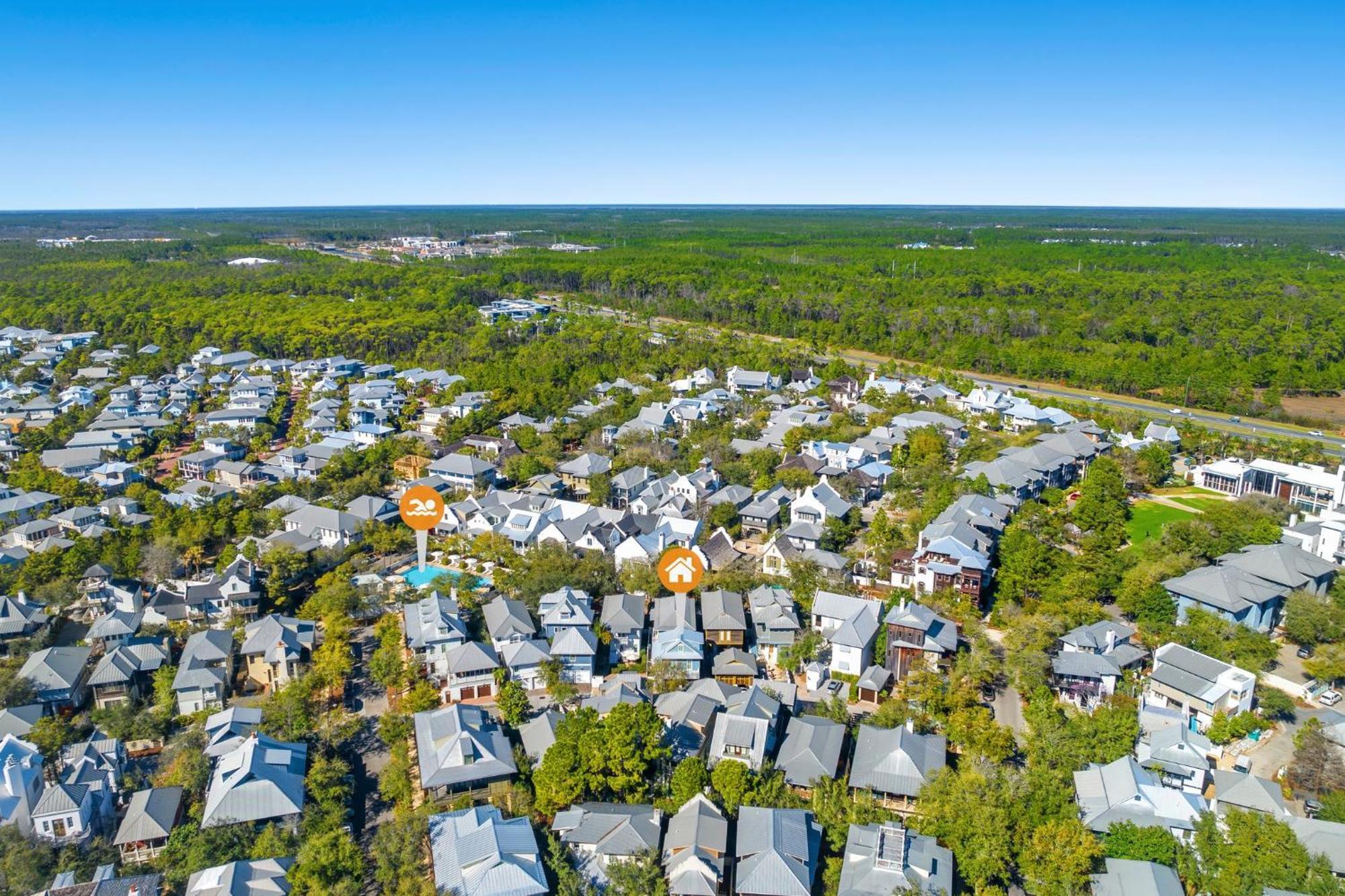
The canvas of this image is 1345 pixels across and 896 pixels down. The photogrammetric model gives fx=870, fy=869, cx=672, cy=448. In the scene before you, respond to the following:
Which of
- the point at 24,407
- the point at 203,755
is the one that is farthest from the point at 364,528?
the point at 24,407

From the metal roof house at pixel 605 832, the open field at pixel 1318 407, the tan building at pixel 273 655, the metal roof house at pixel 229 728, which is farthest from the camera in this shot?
the open field at pixel 1318 407

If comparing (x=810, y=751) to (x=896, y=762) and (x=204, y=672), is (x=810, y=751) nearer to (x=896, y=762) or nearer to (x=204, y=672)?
(x=896, y=762)

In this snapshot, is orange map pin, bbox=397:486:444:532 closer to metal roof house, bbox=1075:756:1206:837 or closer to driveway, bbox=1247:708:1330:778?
metal roof house, bbox=1075:756:1206:837

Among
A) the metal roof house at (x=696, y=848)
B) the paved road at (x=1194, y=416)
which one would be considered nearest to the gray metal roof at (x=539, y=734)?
the metal roof house at (x=696, y=848)

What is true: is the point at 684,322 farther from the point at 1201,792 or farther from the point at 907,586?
the point at 1201,792

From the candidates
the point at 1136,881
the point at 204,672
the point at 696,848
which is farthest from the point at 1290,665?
the point at 204,672

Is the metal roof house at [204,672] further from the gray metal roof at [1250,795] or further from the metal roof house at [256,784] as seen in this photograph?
the gray metal roof at [1250,795]

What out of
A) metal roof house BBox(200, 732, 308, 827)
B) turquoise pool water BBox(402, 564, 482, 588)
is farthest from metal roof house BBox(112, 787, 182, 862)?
turquoise pool water BBox(402, 564, 482, 588)
